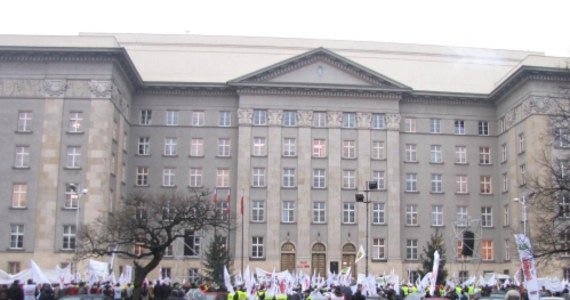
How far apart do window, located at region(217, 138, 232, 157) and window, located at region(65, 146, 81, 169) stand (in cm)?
1646

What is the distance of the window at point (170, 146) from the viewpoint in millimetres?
74375

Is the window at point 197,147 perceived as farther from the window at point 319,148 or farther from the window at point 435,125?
the window at point 435,125

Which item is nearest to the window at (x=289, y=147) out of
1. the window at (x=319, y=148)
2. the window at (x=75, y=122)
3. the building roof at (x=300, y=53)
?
the window at (x=319, y=148)

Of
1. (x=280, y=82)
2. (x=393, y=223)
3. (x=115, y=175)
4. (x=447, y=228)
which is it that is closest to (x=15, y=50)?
(x=115, y=175)

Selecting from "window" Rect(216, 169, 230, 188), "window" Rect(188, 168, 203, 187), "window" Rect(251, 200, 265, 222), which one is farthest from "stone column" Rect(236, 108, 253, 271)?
"window" Rect(188, 168, 203, 187)

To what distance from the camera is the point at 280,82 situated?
73.1 metres

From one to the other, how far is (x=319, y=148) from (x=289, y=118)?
4221mm

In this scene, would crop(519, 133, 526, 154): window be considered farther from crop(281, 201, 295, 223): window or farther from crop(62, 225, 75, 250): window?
crop(62, 225, 75, 250): window

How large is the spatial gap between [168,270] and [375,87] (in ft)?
89.1

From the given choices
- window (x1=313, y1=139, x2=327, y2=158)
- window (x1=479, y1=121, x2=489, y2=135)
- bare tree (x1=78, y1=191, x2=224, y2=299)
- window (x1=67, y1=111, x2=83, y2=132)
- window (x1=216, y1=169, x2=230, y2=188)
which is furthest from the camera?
window (x1=479, y1=121, x2=489, y2=135)

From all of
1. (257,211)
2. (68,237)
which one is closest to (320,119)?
(257,211)

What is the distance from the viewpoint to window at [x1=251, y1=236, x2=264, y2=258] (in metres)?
71.4

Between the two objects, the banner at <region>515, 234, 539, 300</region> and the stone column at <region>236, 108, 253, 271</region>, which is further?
the stone column at <region>236, 108, 253, 271</region>

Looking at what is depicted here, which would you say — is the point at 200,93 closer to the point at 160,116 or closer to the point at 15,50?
the point at 160,116
